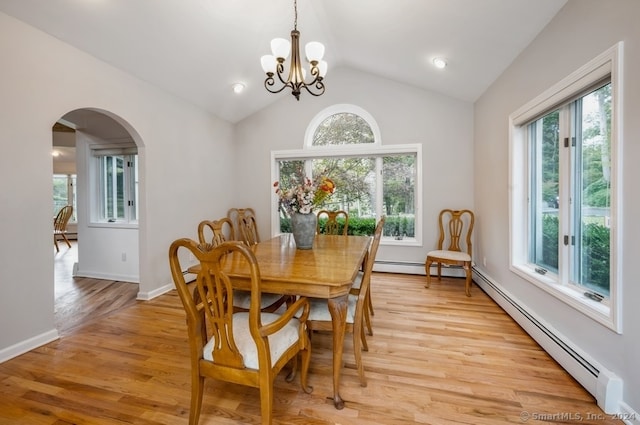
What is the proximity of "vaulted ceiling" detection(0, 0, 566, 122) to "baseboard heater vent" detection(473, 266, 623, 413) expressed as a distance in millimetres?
2354

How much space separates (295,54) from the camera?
95.0 inches

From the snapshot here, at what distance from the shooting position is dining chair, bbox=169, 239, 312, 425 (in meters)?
1.18

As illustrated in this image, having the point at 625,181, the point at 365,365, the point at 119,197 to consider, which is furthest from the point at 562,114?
the point at 119,197

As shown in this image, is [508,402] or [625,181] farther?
[508,402]

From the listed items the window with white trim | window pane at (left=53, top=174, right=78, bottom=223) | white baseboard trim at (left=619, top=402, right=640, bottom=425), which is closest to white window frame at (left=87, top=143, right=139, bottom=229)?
the window with white trim

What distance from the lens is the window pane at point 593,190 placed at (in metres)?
1.79

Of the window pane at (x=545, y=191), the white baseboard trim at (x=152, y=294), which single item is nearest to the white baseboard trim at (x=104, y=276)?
the white baseboard trim at (x=152, y=294)

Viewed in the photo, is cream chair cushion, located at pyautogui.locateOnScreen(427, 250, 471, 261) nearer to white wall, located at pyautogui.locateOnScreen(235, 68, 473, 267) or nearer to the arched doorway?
white wall, located at pyautogui.locateOnScreen(235, 68, 473, 267)

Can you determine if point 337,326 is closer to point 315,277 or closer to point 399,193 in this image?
point 315,277

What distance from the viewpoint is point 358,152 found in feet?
14.7

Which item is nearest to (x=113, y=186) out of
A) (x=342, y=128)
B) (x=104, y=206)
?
(x=104, y=206)

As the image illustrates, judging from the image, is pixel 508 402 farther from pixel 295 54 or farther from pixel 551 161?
pixel 295 54

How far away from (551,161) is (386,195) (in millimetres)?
2321

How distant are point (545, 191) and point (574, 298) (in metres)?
1.02
